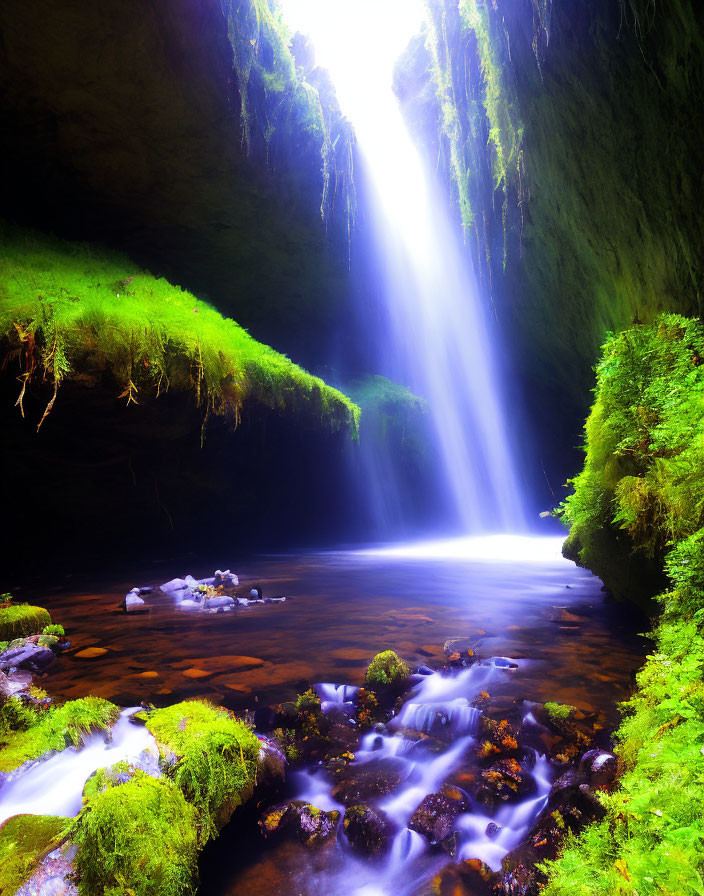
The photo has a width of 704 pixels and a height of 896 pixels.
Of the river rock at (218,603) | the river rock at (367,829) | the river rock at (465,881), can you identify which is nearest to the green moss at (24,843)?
the river rock at (367,829)

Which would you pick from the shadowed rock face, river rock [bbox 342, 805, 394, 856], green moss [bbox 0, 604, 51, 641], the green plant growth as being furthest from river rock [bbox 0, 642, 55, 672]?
the shadowed rock face

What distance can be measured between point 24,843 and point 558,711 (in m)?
2.83

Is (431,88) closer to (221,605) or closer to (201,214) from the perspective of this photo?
(201,214)

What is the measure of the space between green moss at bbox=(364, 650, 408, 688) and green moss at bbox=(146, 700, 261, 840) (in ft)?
3.86

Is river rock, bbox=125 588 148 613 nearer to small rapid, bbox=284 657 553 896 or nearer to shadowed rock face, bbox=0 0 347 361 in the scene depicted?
small rapid, bbox=284 657 553 896

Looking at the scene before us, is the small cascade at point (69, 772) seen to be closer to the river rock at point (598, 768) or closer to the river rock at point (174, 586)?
the river rock at point (598, 768)

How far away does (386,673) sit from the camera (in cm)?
329

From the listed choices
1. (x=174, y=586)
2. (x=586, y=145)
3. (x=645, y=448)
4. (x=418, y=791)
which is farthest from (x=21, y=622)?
(x=586, y=145)

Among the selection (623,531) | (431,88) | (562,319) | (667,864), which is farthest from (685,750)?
(431,88)

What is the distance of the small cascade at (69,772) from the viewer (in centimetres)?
195

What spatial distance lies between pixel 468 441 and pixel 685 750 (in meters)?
18.7

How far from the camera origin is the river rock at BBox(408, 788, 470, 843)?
212 centimetres

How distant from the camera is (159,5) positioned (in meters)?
5.48

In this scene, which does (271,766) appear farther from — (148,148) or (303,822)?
(148,148)
